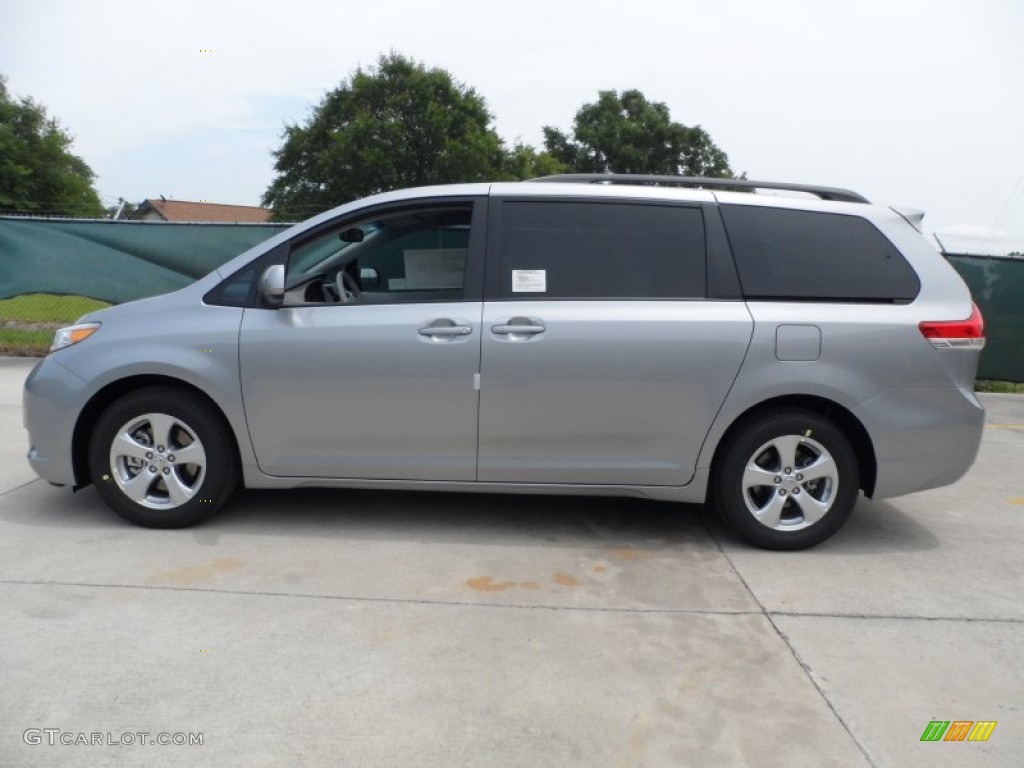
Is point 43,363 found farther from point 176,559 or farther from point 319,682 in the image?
point 319,682

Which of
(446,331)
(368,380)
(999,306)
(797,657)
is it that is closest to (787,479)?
(797,657)

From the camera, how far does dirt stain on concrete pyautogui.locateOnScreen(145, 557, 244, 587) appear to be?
3.85 meters

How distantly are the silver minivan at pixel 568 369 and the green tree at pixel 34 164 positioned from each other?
4600cm

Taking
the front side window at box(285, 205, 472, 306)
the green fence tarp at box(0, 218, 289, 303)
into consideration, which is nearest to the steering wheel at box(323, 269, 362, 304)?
the front side window at box(285, 205, 472, 306)

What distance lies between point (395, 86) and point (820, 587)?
4580 cm

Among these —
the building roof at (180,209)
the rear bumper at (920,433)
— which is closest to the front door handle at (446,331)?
the rear bumper at (920,433)

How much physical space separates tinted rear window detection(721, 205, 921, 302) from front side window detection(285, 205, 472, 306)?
4.73ft

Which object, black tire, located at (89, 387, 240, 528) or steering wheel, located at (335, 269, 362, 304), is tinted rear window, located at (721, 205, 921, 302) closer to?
steering wheel, located at (335, 269, 362, 304)

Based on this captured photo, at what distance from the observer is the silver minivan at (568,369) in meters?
4.23

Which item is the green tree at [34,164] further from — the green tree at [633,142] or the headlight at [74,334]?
the headlight at [74,334]

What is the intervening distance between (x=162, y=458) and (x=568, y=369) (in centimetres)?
215

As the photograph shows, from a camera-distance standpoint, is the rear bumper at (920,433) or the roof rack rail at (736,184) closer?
the rear bumper at (920,433)

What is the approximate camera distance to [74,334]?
14.9 feet

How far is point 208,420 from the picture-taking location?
14.4 ft
